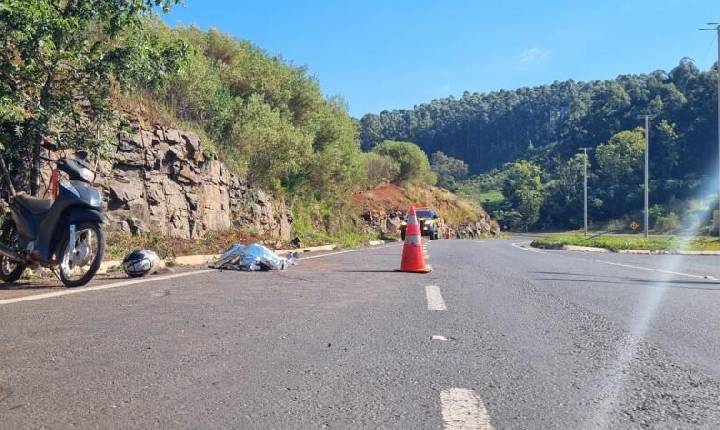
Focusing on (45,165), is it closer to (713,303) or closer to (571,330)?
(571,330)

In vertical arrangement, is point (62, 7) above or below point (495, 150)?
below

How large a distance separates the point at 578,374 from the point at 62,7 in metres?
9.58

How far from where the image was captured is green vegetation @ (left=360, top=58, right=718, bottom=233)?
9212 centimetres

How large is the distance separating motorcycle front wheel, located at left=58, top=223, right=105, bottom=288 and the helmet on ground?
143 centimetres

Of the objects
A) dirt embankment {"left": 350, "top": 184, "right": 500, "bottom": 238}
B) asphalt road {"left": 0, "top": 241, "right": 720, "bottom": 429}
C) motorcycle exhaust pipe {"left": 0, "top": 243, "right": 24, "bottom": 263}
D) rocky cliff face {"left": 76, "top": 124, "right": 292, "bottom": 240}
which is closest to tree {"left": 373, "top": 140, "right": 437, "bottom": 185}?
dirt embankment {"left": 350, "top": 184, "right": 500, "bottom": 238}

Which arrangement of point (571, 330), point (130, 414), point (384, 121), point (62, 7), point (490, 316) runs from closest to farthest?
point (130, 414) < point (571, 330) < point (490, 316) < point (62, 7) < point (384, 121)

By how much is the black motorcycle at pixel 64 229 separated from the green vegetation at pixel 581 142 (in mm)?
77020

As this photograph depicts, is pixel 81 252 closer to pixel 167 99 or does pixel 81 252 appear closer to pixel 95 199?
pixel 95 199

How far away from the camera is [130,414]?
126 inches

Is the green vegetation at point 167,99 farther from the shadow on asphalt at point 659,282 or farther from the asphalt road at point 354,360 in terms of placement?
the shadow on asphalt at point 659,282

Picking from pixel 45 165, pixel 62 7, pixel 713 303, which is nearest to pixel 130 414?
pixel 713 303

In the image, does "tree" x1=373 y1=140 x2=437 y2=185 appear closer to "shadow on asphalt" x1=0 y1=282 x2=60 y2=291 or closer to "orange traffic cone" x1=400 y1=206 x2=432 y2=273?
"orange traffic cone" x1=400 y1=206 x2=432 y2=273

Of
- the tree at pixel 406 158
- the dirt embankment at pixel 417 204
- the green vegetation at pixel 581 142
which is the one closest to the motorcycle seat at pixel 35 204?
the dirt embankment at pixel 417 204

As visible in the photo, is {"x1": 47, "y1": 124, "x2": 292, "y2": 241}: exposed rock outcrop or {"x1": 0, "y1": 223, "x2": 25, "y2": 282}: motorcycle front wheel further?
{"x1": 47, "y1": 124, "x2": 292, "y2": 241}: exposed rock outcrop
